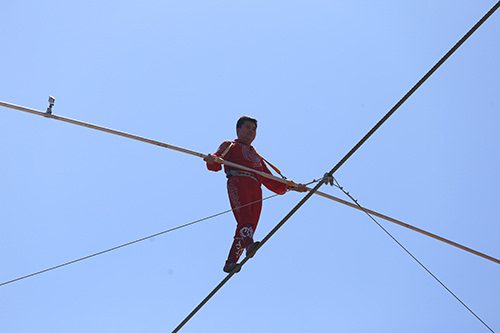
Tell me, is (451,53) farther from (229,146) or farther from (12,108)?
(12,108)

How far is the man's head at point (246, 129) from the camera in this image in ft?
22.9

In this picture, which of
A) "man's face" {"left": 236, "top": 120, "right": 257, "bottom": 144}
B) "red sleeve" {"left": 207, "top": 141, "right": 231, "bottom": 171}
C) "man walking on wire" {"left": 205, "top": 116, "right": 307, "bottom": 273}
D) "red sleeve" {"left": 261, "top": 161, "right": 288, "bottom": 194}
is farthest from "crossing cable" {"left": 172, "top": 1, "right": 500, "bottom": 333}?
"man's face" {"left": 236, "top": 120, "right": 257, "bottom": 144}

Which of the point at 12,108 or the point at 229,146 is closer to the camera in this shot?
the point at 12,108

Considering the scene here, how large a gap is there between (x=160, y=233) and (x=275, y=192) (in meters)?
1.24

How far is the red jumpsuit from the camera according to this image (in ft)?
20.6

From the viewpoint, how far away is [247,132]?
6.99 m

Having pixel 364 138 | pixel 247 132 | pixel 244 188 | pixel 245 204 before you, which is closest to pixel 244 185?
pixel 244 188

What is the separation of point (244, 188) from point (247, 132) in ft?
2.40

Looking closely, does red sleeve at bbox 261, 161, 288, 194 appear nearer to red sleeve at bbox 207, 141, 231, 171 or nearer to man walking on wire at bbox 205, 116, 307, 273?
man walking on wire at bbox 205, 116, 307, 273

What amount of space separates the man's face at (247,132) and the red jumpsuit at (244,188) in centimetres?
5

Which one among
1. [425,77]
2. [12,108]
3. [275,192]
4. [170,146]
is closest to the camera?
[425,77]

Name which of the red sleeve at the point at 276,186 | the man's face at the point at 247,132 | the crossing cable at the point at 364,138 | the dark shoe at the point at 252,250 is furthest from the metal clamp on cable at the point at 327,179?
the man's face at the point at 247,132

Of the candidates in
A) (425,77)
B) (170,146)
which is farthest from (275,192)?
(425,77)

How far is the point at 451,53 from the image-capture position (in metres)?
4.84
